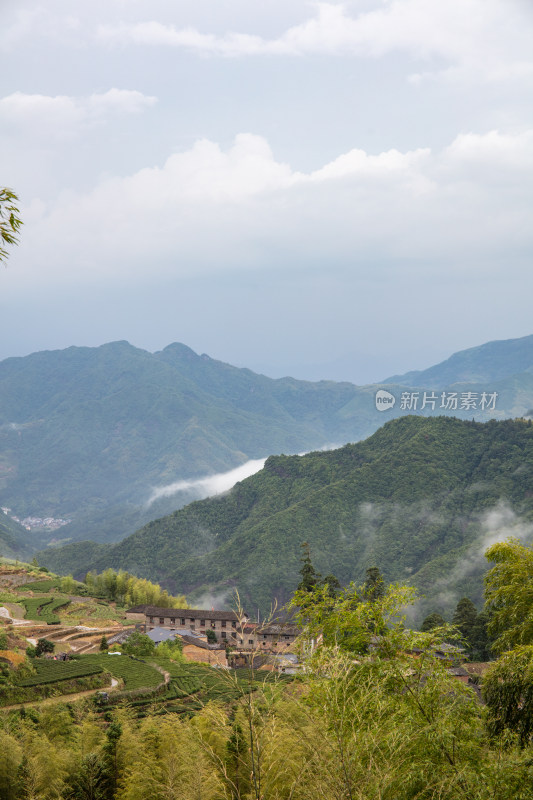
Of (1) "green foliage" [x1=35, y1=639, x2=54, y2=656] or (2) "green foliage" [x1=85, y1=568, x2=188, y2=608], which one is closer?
(1) "green foliage" [x1=35, y1=639, x2=54, y2=656]

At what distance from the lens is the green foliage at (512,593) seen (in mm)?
15102

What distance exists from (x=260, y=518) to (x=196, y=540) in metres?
19.4

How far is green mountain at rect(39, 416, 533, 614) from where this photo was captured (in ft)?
383

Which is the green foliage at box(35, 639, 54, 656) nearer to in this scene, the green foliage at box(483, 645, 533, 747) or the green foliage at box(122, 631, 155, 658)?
the green foliage at box(122, 631, 155, 658)

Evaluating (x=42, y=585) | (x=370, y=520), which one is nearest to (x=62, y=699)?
(x=42, y=585)

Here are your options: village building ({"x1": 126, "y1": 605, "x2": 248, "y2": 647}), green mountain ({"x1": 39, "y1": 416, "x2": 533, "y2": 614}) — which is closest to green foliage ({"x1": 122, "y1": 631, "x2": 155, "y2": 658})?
village building ({"x1": 126, "y1": 605, "x2": 248, "y2": 647})

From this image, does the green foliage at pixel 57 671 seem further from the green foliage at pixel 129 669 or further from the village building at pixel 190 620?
the village building at pixel 190 620

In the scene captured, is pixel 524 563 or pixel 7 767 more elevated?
pixel 524 563

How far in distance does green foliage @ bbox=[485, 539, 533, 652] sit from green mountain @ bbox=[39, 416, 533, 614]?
85.5m

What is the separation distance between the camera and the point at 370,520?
135m

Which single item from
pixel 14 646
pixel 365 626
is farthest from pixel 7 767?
pixel 14 646

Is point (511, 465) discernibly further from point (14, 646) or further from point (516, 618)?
point (516, 618)

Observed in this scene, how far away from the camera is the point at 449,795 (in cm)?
1068

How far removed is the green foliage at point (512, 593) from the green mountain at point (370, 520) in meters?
85.5
